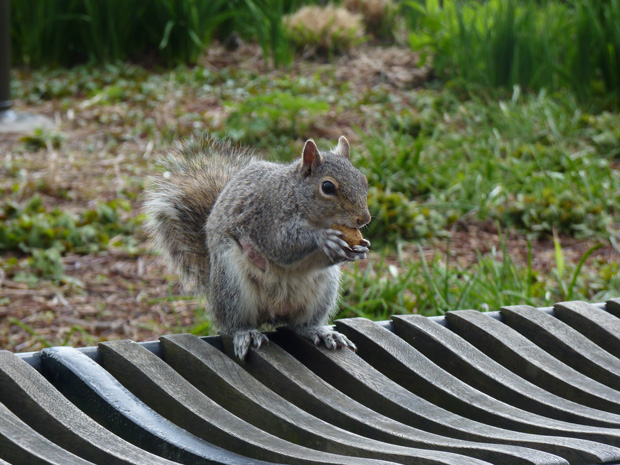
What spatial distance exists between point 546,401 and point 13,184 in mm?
3335

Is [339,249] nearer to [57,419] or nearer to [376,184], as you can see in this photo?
[57,419]

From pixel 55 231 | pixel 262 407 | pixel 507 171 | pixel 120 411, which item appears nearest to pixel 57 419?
pixel 120 411

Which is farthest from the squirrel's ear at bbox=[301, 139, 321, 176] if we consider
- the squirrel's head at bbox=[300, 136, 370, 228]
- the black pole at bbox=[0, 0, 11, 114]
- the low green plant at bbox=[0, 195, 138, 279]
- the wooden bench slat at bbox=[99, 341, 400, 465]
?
the black pole at bbox=[0, 0, 11, 114]

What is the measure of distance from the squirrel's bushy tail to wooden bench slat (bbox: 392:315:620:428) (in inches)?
27.5

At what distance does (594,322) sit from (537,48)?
4.04 m

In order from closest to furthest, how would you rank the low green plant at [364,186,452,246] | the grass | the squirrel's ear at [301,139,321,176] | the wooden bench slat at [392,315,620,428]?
the wooden bench slat at [392,315,620,428], the squirrel's ear at [301,139,321,176], the grass, the low green plant at [364,186,452,246]

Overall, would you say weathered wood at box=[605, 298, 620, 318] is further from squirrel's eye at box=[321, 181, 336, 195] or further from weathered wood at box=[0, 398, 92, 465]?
weathered wood at box=[0, 398, 92, 465]

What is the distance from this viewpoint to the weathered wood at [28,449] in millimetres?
1325

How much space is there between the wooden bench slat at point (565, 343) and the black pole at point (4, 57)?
417cm

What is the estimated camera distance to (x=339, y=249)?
1942mm

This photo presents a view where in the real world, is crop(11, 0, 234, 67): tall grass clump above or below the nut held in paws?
above

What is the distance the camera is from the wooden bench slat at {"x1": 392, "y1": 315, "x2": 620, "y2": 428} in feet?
5.59

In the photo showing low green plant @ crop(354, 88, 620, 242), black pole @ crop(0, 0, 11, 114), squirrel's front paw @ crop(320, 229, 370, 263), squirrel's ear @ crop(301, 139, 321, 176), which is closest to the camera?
squirrel's front paw @ crop(320, 229, 370, 263)

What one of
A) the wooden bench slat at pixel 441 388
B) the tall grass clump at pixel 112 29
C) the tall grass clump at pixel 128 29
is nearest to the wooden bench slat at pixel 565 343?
the wooden bench slat at pixel 441 388
